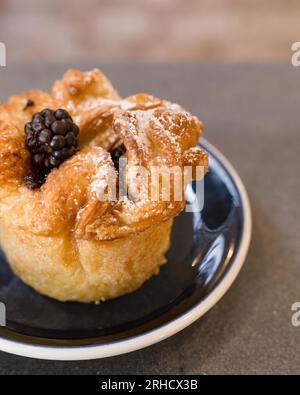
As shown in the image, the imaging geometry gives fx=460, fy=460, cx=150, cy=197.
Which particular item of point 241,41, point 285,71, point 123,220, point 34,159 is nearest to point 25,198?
point 34,159

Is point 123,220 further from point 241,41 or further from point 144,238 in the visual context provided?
point 241,41

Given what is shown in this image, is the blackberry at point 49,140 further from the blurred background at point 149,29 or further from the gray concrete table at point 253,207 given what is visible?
the blurred background at point 149,29

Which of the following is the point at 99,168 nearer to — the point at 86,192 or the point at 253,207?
the point at 86,192

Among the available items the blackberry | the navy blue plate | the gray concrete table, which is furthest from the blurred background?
the blackberry

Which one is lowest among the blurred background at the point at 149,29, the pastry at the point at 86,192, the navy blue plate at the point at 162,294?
the navy blue plate at the point at 162,294

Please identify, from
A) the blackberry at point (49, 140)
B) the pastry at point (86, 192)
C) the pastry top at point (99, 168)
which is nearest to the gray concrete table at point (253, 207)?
the pastry at point (86, 192)

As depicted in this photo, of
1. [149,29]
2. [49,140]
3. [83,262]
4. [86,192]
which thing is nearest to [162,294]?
[83,262]
